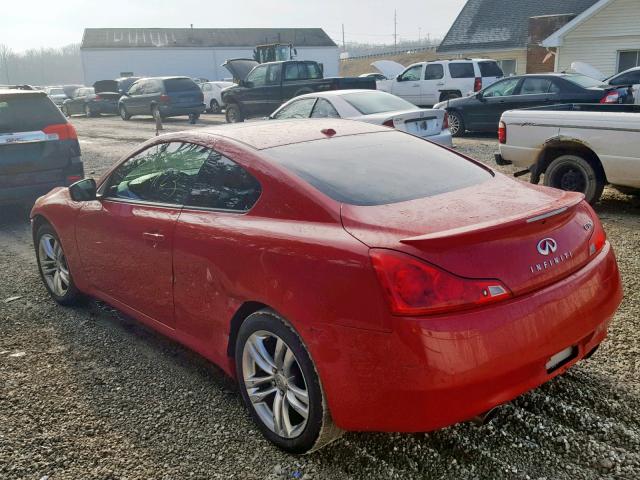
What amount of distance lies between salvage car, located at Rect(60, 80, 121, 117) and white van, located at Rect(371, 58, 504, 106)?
56.7 feet

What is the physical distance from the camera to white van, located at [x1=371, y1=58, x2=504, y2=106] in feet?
63.2

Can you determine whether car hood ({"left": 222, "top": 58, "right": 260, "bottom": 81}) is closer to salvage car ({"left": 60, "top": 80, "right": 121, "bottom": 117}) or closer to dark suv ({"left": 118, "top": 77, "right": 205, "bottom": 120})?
dark suv ({"left": 118, "top": 77, "right": 205, "bottom": 120})

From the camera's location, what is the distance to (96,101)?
3069 cm

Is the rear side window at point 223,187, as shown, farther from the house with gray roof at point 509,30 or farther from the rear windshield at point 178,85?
the house with gray roof at point 509,30

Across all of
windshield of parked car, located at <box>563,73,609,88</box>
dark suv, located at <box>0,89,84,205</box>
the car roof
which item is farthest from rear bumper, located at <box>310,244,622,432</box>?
windshield of parked car, located at <box>563,73,609,88</box>

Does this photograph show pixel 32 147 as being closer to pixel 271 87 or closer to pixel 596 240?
pixel 596 240

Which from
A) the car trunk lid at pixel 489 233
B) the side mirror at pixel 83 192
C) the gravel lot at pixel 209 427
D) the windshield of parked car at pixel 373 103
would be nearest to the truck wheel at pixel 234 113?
the windshield of parked car at pixel 373 103

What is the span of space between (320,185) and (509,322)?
3.62 feet

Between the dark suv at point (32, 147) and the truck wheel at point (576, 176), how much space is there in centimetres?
621

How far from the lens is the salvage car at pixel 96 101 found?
3075cm

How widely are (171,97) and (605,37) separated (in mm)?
17721

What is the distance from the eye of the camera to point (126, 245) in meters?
3.87

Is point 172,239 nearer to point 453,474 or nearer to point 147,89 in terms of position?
point 453,474

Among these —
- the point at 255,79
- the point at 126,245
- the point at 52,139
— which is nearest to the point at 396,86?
the point at 255,79
